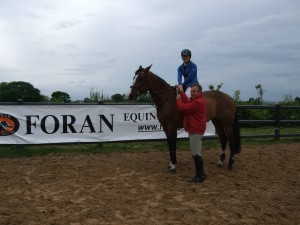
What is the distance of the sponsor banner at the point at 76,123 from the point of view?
8773mm

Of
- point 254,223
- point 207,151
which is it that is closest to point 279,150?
point 207,151

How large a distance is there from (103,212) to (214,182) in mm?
2558

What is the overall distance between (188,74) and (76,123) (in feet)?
13.6

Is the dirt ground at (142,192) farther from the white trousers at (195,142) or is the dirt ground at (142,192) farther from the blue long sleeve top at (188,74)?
the blue long sleeve top at (188,74)

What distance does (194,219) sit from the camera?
4.09 m

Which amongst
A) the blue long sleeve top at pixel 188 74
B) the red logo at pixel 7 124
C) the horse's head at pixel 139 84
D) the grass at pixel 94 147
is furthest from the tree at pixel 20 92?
the blue long sleeve top at pixel 188 74

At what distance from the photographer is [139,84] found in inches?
269

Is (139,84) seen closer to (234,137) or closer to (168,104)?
(168,104)

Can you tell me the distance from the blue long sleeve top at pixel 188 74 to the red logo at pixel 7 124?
191 inches

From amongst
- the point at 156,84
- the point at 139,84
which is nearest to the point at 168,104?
the point at 156,84

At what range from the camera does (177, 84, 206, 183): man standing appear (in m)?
5.81

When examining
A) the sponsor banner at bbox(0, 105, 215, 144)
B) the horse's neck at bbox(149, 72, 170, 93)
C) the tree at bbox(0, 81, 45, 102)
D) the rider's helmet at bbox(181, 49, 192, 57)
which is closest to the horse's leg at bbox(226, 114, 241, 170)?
the horse's neck at bbox(149, 72, 170, 93)

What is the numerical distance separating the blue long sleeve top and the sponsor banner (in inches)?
135

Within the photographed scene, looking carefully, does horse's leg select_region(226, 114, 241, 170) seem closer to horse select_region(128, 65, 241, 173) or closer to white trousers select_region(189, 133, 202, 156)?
horse select_region(128, 65, 241, 173)
